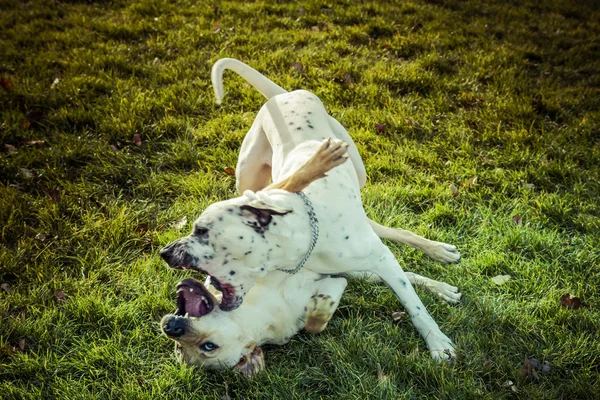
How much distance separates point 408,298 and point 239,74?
2.06 meters

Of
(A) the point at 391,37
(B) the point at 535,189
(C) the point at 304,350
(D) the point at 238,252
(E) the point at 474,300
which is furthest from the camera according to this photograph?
(A) the point at 391,37

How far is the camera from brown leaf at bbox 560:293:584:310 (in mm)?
3496

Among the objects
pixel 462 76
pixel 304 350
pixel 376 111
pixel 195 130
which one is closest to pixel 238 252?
pixel 304 350

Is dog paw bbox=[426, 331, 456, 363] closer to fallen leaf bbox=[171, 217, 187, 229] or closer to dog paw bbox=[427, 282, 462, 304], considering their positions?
dog paw bbox=[427, 282, 462, 304]

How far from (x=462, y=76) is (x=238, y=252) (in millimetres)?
4538

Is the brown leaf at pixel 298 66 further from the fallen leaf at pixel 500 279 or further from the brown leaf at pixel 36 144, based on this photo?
the fallen leaf at pixel 500 279

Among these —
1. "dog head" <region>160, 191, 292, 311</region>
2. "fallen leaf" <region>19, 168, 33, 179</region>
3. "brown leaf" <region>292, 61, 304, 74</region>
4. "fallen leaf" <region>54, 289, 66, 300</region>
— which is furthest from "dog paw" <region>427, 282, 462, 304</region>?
"fallen leaf" <region>19, 168, 33, 179</region>

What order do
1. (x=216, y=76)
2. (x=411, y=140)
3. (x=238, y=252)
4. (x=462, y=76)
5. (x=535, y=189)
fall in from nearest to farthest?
(x=238, y=252), (x=216, y=76), (x=535, y=189), (x=411, y=140), (x=462, y=76)

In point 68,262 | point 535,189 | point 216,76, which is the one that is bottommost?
point 68,262

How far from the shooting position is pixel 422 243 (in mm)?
3947

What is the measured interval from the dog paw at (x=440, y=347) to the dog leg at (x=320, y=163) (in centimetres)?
125

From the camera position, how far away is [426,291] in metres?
3.61

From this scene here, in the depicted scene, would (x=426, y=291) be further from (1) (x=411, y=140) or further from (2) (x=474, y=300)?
(1) (x=411, y=140)

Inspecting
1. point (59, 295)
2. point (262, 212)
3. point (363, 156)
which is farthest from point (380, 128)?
point (59, 295)
